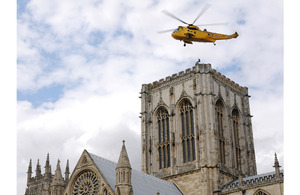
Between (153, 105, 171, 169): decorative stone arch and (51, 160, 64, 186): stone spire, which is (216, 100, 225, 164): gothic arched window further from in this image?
(51, 160, 64, 186): stone spire

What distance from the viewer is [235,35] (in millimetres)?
36969

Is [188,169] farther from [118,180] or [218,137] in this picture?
[118,180]

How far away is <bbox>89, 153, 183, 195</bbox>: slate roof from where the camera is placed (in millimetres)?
42188

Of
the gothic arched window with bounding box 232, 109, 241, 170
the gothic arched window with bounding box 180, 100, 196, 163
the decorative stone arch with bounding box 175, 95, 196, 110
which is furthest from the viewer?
the gothic arched window with bounding box 232, 109, 241, 170

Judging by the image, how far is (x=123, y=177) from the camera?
3841 centimetres

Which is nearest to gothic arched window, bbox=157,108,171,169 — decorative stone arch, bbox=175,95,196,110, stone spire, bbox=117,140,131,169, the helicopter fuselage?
decorative stone arch, bbox=175,95,196,110

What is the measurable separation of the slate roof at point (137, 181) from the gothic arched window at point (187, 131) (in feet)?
19.6

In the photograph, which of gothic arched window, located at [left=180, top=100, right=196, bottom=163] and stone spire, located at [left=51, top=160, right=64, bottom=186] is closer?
stone spire, located at [left=51, top=160, right=64, bottom=186]

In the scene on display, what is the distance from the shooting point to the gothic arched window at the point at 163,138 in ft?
189

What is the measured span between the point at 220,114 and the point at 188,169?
8816mm

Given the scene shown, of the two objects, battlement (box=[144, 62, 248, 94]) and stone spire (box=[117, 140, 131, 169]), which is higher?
battlement (box=[144, 62, 248, 94])

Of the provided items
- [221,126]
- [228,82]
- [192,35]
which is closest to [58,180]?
[192,35]

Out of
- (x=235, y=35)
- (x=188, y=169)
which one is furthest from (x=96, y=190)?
(x=235, y=35)

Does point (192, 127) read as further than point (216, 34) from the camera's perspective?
Yes
